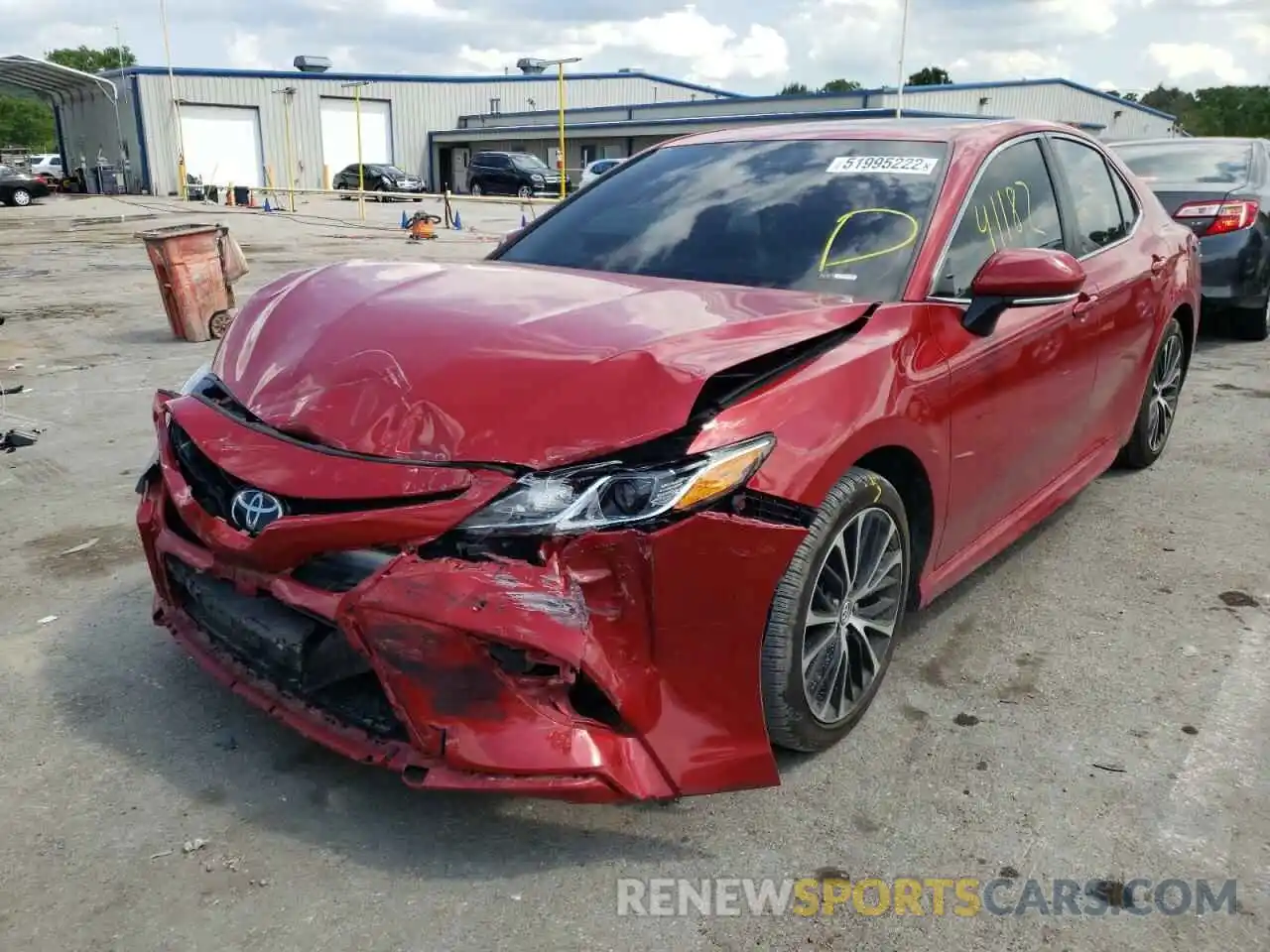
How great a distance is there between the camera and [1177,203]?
760cm

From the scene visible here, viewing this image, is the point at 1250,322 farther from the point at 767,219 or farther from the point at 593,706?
the point at 593,706

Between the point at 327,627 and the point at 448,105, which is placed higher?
the point at 448,105

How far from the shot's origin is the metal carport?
38938mm

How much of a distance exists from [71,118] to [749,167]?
181 feet

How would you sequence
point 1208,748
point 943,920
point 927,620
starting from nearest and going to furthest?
point 943,920
point 1208,748
point 927,620

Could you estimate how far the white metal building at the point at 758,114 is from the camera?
130ft

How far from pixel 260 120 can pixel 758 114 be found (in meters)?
21.3

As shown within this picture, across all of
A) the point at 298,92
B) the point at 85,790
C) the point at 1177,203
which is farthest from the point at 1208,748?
the point at 298,92

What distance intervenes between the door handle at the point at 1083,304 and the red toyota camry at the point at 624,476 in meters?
0.21

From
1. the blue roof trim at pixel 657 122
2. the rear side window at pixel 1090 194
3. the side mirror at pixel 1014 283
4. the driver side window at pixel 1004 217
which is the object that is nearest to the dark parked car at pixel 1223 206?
the rear side window at pixel 1090 194

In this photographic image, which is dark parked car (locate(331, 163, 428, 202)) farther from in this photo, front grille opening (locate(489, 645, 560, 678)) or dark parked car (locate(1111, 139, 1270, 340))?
front grille opening (locate(489, 645, 560, 678))

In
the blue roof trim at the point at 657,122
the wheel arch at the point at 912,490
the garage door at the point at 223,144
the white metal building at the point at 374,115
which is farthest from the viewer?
the garage door at the point at 223,144

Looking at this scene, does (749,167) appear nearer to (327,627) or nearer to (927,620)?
(927,620)

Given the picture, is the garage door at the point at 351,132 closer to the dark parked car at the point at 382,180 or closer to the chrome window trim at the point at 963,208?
the dark parked car at the point at 382,180
